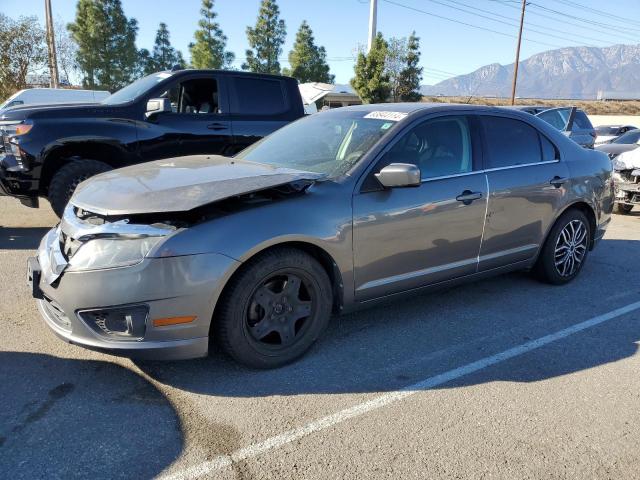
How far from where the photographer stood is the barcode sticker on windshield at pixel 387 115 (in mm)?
3784

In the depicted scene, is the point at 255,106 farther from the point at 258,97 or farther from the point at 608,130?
the point at 608,130

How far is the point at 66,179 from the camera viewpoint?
584 cm

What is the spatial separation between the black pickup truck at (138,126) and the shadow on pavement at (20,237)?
420 mm

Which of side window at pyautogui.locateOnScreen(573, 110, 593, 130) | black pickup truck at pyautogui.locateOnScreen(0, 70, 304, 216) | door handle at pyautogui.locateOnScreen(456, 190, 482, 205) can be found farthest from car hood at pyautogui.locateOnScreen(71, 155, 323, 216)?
side window at pyautogui.locateOnScreen(573, 110, 593, 130)

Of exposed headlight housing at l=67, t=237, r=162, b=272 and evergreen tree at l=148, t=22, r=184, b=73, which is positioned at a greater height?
evergreen tree at l=148, t=22, r=184, b=73

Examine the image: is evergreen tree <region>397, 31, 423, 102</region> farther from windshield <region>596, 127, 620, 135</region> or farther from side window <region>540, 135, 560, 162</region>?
side window <region>540, 135, 560, 162</region>

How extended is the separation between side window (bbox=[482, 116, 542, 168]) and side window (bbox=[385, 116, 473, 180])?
9.7 inches

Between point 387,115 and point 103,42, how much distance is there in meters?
36.7

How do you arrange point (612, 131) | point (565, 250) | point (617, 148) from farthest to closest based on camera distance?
point (612, 131) → point (617, 148) → point (565, 250)

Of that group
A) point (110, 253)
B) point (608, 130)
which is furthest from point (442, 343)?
point (608, 130)

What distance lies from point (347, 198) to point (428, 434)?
4.88 feet

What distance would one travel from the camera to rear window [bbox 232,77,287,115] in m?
7.02

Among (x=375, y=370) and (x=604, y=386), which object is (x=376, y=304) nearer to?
(x=375, y=370)

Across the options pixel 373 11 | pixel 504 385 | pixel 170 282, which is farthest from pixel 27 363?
pixel 373 11
